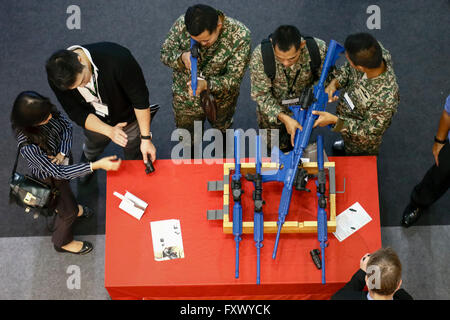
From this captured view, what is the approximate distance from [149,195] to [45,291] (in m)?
1.37

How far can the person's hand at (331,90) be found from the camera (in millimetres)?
2934

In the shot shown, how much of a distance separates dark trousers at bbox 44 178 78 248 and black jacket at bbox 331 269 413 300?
194 centimetres

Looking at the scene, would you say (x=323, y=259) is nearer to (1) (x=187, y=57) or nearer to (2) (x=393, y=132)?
(1) (x=187, y=57)

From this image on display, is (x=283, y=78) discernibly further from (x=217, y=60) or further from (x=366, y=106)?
(x=366, y=106)

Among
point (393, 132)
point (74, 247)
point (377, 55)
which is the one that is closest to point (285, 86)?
point (377, 55)

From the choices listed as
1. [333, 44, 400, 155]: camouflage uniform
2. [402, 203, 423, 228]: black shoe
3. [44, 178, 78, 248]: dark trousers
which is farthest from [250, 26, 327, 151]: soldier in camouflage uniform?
[44, 178, 78, 248]: dark trousers

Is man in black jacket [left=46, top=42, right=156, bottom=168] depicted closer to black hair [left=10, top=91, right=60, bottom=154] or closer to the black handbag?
black hair [left=10, top=91, right=60, bottom=154]

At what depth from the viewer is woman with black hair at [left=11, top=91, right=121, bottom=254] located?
2.53 meters

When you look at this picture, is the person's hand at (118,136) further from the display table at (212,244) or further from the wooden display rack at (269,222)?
the wooden display rack at (269,222)

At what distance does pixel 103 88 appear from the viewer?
8.92 feet

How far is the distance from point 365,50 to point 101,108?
5.37ft

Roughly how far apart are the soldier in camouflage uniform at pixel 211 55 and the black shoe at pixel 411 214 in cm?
166

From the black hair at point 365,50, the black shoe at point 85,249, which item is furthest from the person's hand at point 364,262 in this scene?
the black shoe at point 85,249

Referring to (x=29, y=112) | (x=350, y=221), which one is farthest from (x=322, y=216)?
(x=29, y=112)
